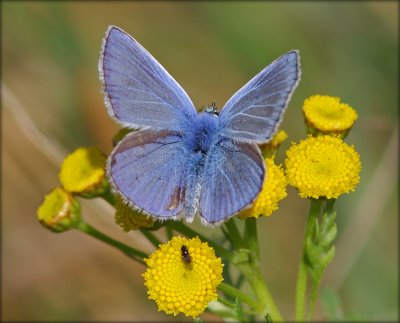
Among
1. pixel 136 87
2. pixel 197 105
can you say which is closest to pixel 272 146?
pixel 136 87

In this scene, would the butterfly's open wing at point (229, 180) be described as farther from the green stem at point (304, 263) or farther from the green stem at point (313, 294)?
the green stem at point (313, 294)

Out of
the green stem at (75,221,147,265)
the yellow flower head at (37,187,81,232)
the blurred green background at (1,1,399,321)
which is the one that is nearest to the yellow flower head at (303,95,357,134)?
the green stem at (75,221,147,265)

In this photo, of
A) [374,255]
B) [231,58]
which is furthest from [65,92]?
[374,255]

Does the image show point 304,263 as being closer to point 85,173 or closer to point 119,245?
point 119,245

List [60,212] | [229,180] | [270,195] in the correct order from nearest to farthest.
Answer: [229,180] < [270,195] < [60,212]

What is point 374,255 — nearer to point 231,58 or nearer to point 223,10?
point 231,58

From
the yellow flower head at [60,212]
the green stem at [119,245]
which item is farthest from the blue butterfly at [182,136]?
the yellow flower head at [60,212]

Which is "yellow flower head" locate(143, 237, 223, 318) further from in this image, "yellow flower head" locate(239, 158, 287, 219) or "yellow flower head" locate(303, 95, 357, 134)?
"yellow flower head" locate(303, 95, 357, 134)
